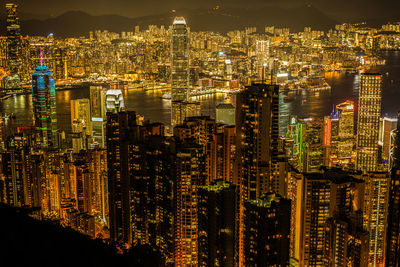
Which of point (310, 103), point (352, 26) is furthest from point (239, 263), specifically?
point (310, 103)

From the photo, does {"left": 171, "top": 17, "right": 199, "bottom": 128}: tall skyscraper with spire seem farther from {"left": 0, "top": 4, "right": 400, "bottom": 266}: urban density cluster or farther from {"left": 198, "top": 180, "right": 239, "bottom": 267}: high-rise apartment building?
{"left": 198, "top": 180, "right": 239, "bottom": 267}: high-rise apartment building

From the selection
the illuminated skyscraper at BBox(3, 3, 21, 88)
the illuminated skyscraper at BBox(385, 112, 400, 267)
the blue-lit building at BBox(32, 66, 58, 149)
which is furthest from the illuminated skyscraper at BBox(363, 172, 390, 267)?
the illuminated skyscraper at BBox(3, 3, 21, 88)

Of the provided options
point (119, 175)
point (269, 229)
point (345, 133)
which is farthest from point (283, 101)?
point (269, 229)

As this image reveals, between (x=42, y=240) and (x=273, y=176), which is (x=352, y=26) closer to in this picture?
(x=273, y=176)

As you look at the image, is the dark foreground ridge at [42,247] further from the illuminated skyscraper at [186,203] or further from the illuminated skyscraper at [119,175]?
the illuminated skyscraper at [119,175]

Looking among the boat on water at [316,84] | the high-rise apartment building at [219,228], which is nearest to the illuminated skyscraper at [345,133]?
the boat on water at [316,84]

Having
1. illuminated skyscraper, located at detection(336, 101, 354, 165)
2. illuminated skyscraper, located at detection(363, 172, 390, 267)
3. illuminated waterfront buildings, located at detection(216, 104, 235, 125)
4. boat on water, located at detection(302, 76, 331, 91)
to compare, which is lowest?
illuminated skyscraper, located at detection(363, 172, 390, 267)

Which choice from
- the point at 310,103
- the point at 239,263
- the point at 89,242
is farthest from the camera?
the point at 310,103
